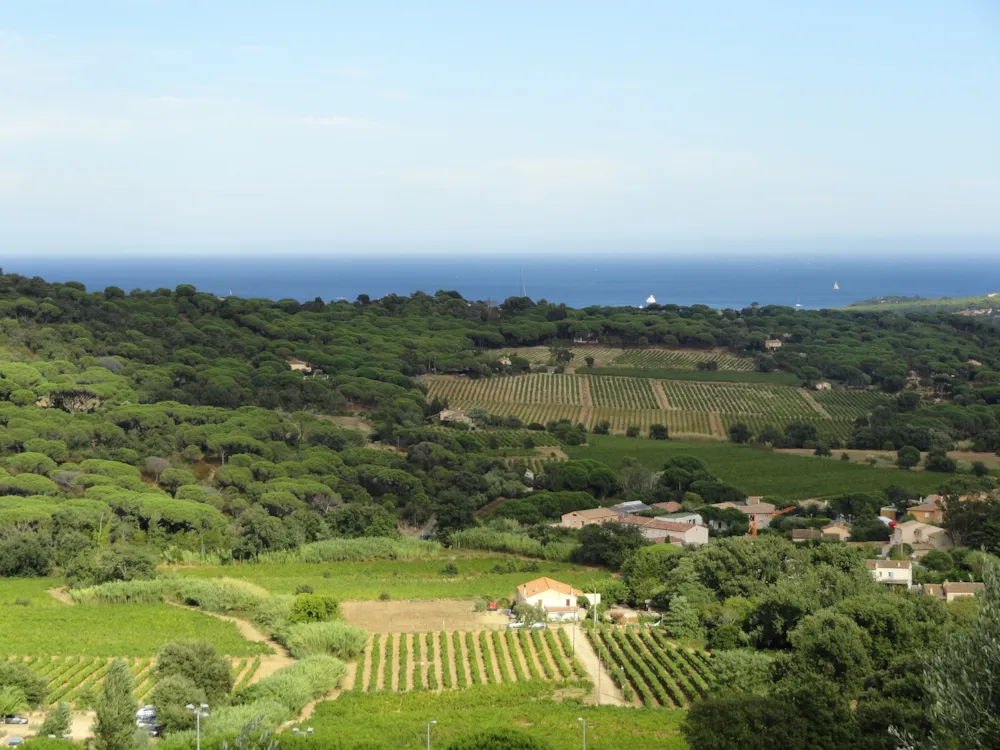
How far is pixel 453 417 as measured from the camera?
4609 centimetres

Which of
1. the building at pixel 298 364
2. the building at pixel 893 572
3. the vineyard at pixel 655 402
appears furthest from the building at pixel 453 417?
the building at pixel 893 572

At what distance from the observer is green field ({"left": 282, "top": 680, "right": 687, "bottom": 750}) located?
52.0 feet

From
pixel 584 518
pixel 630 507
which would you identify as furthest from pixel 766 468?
pixel 584 518

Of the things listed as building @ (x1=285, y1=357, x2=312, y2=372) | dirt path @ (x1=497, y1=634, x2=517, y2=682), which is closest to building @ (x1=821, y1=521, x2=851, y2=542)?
dirt path @ (x1=497, y1=634, x2=517, y2=682)

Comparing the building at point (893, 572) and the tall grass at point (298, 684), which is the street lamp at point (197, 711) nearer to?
the tall grass at point (298, 684)

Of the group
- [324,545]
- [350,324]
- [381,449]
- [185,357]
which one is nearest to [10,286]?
[185,357]

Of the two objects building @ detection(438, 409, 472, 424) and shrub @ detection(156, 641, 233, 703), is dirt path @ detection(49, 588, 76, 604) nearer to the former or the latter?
shrub @ detection(156, 641, 233, 703)

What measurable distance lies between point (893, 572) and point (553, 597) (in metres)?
8.39

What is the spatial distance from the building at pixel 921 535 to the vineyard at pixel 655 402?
48.2ft

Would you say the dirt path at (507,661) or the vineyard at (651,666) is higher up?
the vineyard at (651,666)

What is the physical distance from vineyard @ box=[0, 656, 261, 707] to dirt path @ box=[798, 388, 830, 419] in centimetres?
3597

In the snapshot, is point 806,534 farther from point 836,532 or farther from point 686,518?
point 686,518

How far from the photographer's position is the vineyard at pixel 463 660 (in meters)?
19.5

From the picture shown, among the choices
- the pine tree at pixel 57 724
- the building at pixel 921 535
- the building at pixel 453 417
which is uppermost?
the building at pixel 453 417
